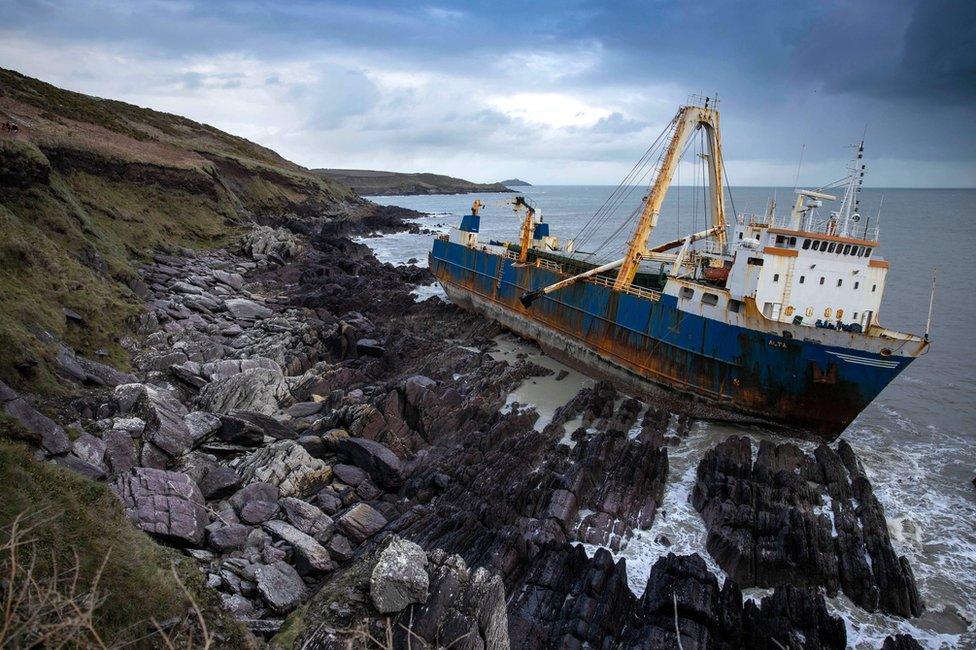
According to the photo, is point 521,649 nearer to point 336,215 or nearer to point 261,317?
point 261,317

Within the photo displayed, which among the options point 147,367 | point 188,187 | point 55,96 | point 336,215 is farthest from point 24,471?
point 336,215

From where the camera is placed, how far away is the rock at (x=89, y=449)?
33.4 ft

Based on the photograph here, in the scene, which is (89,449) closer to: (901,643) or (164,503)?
(164,503)

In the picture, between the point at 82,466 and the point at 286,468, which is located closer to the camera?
the point at 82,466

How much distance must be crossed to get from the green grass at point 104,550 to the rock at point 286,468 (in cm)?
395

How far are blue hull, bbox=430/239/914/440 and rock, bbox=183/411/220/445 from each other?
1462cm

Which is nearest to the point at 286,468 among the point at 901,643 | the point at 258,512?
the point at 258,512

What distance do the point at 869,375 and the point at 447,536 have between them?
44.2 ft

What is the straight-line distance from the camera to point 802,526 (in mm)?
12102

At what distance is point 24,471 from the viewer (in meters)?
7.34

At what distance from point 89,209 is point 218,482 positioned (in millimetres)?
25455

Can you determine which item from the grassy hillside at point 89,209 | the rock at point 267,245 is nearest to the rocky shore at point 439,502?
the grassy hillside at point 89,209

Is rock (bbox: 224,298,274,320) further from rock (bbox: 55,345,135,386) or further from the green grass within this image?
the green grass

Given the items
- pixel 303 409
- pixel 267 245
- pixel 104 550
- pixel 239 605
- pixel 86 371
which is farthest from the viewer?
pixel 267 245
